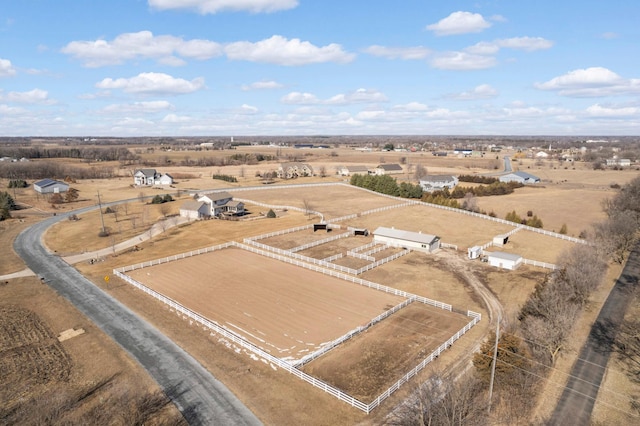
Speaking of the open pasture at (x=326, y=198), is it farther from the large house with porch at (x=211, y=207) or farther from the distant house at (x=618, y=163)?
the distant house at (x=618, y=163)

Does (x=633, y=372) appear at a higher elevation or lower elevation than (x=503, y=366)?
lower

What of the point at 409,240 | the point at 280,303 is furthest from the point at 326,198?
the point at 280,303

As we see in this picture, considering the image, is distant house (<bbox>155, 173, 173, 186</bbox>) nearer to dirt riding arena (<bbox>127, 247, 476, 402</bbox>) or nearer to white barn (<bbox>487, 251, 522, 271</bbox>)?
A: dirt riding arena (<bbox>127, 247, 476, 402</bbox>)

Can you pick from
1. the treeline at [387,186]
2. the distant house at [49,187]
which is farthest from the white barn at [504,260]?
the distant house at [49,187]

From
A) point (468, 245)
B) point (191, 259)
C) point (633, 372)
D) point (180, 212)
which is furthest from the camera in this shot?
point (180, 212)

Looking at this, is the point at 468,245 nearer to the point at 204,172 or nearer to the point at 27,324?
the point at 27,324

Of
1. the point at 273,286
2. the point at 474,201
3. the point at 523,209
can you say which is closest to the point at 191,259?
the point at 273,286

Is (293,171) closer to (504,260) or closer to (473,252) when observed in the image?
(473,252)

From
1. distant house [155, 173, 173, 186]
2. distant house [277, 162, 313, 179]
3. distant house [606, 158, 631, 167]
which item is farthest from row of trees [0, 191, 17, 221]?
distant house [606, 158, 631, 167]
